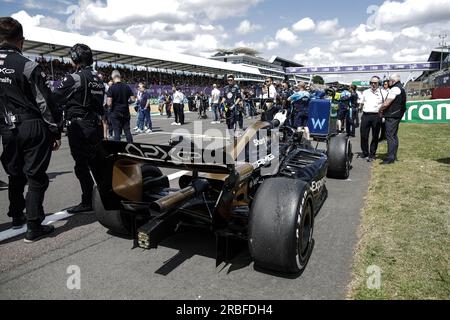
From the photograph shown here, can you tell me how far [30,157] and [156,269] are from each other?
5.47ft

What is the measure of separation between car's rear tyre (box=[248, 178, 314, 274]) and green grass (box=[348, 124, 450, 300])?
51 cm

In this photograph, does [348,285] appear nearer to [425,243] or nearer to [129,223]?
[425,243]

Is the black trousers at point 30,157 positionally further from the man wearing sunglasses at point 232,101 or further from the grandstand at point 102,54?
the grandstand at point 102,54

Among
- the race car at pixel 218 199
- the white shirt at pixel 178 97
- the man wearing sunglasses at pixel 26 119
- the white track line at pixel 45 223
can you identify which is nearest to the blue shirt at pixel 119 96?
the white track line at pixel 45 223

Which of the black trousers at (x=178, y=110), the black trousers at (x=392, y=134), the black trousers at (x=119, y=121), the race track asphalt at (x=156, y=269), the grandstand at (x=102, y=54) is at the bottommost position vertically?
the race track asphalt at (x=156, y=269)

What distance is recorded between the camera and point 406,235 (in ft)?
11.9

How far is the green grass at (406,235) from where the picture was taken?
264cm

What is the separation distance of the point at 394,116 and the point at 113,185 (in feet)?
19.4

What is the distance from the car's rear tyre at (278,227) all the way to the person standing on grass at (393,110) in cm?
507

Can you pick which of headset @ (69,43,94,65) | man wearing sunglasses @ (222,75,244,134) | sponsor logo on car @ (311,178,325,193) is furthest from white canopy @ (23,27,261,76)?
sponsor logo on car @ (311,178,325,193)

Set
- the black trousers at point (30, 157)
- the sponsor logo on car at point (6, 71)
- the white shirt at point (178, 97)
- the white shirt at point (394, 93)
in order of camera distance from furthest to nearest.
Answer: the white shirt at point (178, 97) → the white shirt at point (394, 93) → the black trousers at point (30, 157) → the sponsor logo on car at point (6, 71)

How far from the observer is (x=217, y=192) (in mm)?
3414
